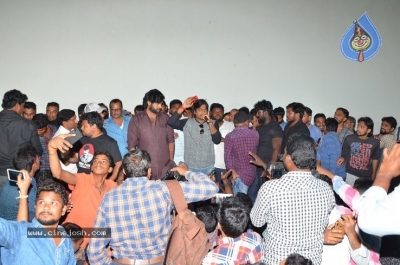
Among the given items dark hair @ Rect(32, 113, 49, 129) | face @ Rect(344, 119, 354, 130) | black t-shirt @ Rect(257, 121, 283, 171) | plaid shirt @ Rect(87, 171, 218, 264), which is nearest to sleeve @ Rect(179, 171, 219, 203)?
plaid shirt @ Rect(87, 171, 218, 264)

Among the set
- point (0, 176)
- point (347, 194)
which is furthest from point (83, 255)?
point (347, 194)

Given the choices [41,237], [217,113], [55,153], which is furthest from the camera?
[217,113]

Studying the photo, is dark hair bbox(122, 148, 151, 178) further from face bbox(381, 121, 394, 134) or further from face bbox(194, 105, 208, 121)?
face bbox(381, 121, 394, 134)

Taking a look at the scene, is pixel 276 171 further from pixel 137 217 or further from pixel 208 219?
pixel 137 217

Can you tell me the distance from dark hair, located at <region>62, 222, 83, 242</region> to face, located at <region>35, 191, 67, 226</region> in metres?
0.62

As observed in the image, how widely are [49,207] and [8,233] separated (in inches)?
12.0

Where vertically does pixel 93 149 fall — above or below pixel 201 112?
below

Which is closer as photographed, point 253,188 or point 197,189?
point 197,189

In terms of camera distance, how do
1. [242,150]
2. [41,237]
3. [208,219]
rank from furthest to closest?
[242,150]
[208,219]
[41,237]

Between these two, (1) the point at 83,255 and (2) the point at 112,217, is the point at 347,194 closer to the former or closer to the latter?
(2) the point at 112,217

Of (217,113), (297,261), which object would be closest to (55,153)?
(297,261)

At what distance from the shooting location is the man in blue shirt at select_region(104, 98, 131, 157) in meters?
4.93

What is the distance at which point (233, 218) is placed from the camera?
2324 millimetres

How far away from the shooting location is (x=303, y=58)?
778 cm
